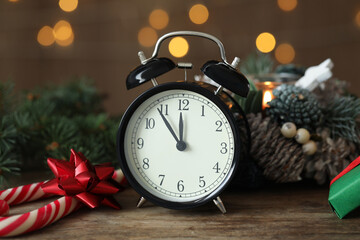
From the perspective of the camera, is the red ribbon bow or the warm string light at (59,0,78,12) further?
the warm string light at (59,0,78,12)

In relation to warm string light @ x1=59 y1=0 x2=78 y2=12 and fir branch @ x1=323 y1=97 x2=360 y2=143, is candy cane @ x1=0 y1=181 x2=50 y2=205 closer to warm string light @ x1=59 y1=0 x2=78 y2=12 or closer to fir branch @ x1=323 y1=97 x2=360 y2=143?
fir branch @ x1=323 y1=97 x2=360 y2=143

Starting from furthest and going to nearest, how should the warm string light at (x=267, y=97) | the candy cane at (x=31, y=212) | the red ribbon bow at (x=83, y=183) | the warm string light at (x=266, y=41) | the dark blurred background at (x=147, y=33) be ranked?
1. the warm string light at (x=266, y=41)
2. the dark blurred background at (x=147, y=33)
3. the warm string light at (x=267, y=97)
4. the red ribbon bow at (x=83, y=183)
5. the candy cane at (x=31, y=212)

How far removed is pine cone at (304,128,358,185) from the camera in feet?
3.56

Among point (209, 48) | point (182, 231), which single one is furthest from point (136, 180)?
point (209, 48)

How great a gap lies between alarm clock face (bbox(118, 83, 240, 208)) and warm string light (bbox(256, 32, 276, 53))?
192 cm

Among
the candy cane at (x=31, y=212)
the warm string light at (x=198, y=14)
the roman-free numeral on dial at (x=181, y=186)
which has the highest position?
the warm string light at (x=198, y=14)

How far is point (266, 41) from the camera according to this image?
2.70 metres

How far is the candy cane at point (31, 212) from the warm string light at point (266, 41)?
2096 millimetres

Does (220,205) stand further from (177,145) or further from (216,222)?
(177,145)

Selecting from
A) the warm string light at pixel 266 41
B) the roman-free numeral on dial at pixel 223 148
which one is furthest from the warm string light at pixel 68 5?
the roman-free numeral on dial at pixel 223 148

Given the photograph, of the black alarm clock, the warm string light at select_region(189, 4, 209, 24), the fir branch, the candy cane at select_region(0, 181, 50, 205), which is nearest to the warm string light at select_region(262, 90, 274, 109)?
the fir branch

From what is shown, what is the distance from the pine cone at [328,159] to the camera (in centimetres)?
108

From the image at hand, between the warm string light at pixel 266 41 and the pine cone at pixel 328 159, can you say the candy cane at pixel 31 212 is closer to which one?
the pine cone at pixel 328 159

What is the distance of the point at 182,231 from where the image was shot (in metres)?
0.78
